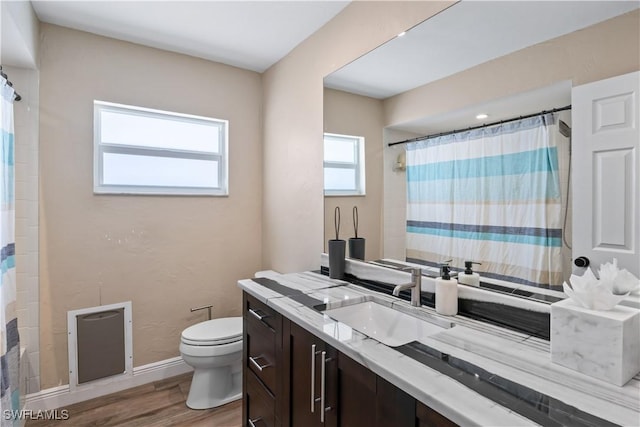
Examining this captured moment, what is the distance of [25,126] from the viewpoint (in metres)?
2.12

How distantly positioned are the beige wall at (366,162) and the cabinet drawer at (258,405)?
0.89m

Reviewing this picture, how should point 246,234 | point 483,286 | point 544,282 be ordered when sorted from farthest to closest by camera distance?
1. point 246,234
2. point 483,286
3. point 544,282

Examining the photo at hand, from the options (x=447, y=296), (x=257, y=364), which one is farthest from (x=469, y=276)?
(x=257, y=364)

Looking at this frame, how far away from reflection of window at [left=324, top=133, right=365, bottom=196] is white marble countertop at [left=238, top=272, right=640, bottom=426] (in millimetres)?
935

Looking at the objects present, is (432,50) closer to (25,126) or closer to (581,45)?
(581,45)

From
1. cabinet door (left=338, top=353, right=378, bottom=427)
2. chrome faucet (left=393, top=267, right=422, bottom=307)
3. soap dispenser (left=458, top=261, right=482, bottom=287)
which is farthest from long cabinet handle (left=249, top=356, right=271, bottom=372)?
soap dispenser (left=458, top=261, right=482, bottom=287)

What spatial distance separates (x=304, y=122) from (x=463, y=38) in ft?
4.03

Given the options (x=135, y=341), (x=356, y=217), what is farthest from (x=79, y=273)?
(x=356, y=217)

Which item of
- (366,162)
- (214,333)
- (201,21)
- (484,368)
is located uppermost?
(201,21)

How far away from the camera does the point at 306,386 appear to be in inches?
49.7

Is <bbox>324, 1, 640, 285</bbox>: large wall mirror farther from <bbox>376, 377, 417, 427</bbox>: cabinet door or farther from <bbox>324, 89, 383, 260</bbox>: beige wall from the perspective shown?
<bbox>376, 377, 417, 427</bbox>: cabinet door

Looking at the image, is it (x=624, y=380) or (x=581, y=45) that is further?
(x=581, y=45)

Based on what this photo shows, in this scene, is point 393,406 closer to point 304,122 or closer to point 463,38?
point 463,38

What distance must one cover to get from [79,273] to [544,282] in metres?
2.73
